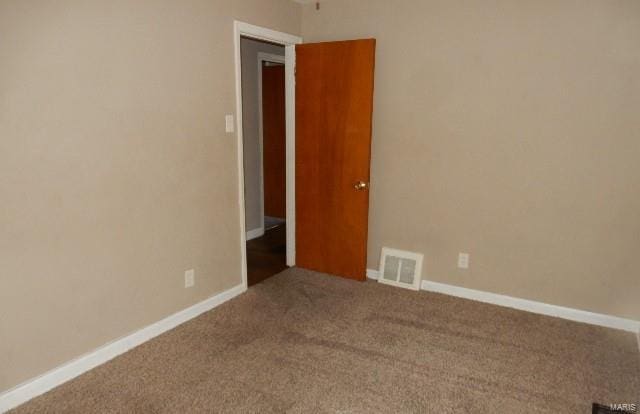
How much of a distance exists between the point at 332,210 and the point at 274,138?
2.18 metres

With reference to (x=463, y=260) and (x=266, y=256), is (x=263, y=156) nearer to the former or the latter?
(x=266, y=256)

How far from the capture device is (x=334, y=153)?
3613 millimetres

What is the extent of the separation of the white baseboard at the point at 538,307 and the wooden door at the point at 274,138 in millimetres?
2655

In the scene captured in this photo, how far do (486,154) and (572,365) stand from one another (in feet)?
4.93

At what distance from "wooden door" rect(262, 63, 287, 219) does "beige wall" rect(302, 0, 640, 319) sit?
6.33ft

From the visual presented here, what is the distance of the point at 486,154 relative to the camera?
3141mm

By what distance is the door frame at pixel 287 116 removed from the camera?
10.3ft

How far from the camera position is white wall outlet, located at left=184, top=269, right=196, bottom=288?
117 inches

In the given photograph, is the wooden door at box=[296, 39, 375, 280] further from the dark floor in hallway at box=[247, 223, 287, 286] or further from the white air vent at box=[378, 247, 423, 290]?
the dark floor in hallway at box=[247, 223, 287, 286]

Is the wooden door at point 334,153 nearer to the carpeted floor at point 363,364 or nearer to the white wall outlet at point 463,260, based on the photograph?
the carpeted floor at point 363,364

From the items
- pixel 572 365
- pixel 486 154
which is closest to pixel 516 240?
pixel 486 154

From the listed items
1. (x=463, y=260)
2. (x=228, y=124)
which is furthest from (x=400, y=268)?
(x=228, y=124)

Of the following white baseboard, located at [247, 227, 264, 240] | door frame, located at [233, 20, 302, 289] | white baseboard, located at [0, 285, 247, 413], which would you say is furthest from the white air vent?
white baseboard, located at [247, 227, 264, 240]

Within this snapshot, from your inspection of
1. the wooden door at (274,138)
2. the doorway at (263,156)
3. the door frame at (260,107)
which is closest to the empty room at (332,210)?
the doorway at (263,156)
